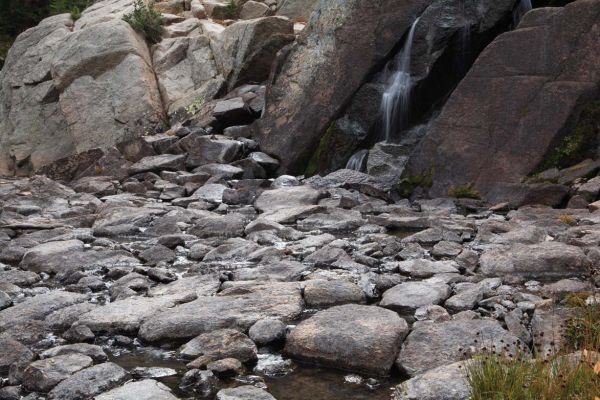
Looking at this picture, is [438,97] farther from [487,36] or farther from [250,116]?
[250,116]

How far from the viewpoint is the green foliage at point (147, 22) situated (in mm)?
26031

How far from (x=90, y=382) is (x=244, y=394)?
1.25 metres

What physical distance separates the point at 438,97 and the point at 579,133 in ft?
16.6

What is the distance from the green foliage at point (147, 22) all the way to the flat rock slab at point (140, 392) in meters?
22.4

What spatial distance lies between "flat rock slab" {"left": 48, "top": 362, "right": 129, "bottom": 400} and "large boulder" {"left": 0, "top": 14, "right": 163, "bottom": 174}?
1854 cm

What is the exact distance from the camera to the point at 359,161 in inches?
686

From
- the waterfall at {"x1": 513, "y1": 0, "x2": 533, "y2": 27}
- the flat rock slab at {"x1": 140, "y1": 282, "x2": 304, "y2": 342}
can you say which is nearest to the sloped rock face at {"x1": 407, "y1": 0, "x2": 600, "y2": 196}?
the waterfall at {"x1": 513, "y1": 0, "x2": 533, "y2": 27}

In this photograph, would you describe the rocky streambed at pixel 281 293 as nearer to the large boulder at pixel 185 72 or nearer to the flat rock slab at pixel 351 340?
the flat rock slab at pixel 351 340

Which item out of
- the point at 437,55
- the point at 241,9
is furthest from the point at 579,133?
the point at 241,9

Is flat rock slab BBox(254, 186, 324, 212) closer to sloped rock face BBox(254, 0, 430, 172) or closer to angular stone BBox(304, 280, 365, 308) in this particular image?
sloped rock face BBox(254, 0, 430, 172)

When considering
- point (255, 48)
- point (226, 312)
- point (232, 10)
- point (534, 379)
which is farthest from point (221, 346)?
point (232, 10)

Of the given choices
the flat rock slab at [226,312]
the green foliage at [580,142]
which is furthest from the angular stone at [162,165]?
the flat rock slab at [226,312]

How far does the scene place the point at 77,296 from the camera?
26.6ft

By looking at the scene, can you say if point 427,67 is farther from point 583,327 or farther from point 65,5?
point 65,5
